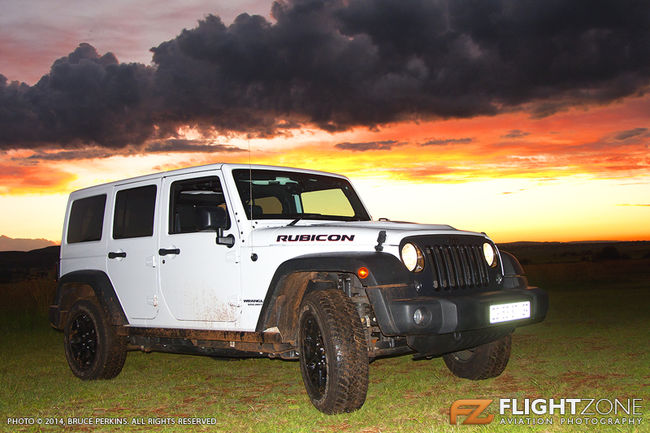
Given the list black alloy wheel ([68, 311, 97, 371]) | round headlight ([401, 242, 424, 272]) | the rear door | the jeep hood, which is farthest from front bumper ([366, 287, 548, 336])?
black alloy wheel ([68, 311, 97, 371])

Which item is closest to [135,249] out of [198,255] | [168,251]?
[168,251]

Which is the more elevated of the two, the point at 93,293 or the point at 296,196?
the point at 296,196

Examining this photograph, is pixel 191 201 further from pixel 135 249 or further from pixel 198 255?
pixel 135 249

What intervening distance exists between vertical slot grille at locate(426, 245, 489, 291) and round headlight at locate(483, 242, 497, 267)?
0.45 ft

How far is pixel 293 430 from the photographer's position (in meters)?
5.23

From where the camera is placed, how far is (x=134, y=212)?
7.45 meters

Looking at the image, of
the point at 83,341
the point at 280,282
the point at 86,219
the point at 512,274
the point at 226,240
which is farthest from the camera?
the point at 86,219

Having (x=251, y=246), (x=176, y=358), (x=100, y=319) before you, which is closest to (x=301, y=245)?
(x=251, y=246)

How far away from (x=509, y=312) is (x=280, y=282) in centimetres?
187

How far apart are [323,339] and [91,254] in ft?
11.9

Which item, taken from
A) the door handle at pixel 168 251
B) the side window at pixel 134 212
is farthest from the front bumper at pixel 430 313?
the side window at pixel 134 212

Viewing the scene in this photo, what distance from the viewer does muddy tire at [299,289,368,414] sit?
532 cm

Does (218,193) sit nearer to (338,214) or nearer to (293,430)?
(338,214)

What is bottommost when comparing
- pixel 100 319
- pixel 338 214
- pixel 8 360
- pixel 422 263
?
pixel 8 360
